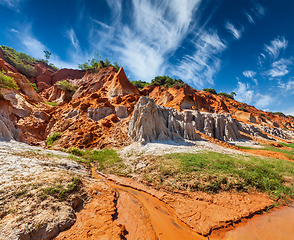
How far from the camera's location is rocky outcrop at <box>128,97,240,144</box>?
14.3 m

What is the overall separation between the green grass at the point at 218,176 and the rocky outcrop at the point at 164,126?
587cm

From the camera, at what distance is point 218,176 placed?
6727mm

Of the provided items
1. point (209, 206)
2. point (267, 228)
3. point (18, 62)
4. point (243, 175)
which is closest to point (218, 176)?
point (243, 175)

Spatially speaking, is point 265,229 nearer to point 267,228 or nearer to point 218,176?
point 267,228

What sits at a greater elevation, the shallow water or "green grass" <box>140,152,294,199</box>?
"green grass" <box>140,152,294,199</box>

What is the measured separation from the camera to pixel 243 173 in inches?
278

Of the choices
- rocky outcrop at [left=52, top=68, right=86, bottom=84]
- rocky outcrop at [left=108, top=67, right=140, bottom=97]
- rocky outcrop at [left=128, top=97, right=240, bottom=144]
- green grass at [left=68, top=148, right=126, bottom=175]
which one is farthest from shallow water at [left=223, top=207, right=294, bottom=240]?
rocky outcrop at [left=52, top=68, right=86, bottom=84]

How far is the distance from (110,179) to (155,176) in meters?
3.12

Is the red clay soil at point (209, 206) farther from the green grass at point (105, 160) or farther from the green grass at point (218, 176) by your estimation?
the green grass at point (105, 160)

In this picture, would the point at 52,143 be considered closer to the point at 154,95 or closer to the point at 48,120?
the point at 48,120

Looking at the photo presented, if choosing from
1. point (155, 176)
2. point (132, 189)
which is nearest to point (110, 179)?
point (132, 189)

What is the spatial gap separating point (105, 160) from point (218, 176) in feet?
29.5

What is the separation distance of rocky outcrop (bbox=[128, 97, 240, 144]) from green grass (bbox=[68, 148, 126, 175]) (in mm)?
3536

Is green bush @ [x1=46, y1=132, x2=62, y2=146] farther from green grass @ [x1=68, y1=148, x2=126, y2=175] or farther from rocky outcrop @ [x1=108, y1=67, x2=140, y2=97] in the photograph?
rocky outcrop @ [x1=108, y1=67, x2=140, y2=97]
